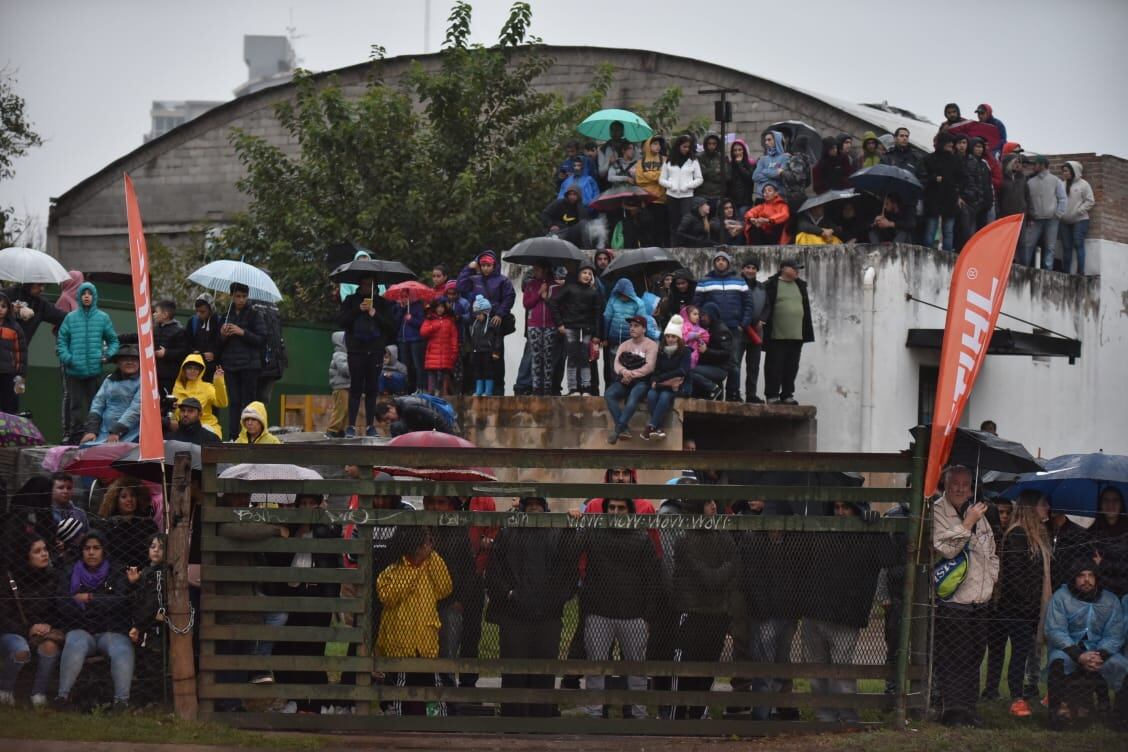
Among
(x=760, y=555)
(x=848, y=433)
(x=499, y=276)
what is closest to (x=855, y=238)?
(x=848, y=433)

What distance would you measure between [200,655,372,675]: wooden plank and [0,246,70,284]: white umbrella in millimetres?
8283

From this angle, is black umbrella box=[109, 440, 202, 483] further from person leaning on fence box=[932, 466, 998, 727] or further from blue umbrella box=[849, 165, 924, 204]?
blue umbrella box=[849, 165, 924, 204]

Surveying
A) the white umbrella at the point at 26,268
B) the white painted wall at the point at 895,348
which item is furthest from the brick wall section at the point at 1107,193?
the white umbrella at the point at 26,268

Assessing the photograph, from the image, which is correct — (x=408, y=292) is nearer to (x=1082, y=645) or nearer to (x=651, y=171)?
(x=651, y=171)

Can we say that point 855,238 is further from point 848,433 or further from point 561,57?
point 561,57

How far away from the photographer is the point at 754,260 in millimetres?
19188

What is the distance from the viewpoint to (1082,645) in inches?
393

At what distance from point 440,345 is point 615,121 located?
5209 millimetres

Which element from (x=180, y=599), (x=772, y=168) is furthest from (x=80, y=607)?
(x=772, y=168)

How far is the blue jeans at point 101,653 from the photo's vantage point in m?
9.67

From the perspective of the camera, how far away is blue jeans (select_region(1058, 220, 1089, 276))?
24344 mm

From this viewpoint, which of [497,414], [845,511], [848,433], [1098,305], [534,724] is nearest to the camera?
[534,724]

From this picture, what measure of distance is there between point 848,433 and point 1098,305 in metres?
6.42

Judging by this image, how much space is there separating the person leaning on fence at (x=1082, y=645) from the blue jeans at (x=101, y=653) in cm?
578
